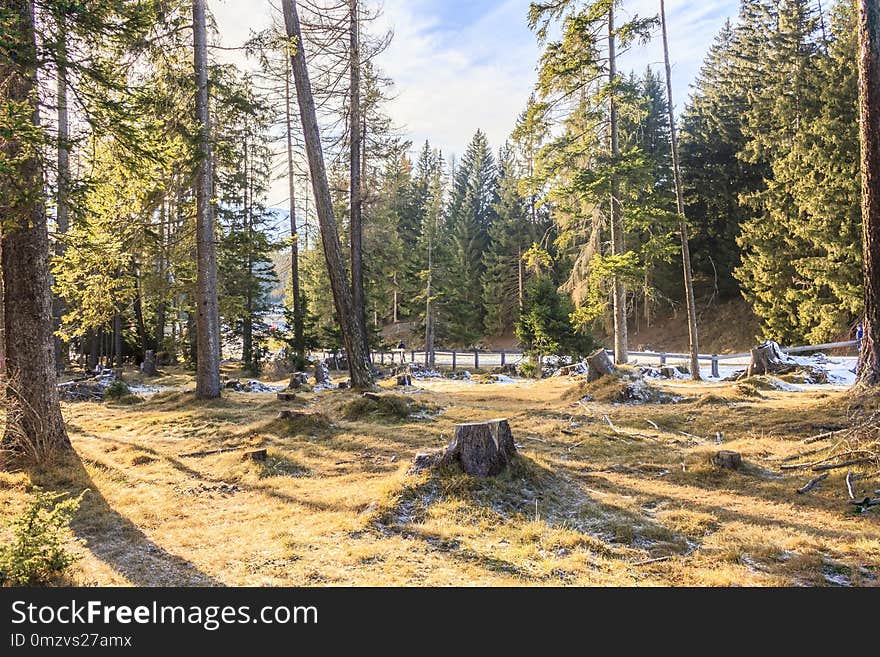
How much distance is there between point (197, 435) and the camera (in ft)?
31.0

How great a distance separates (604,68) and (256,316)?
1829 cm

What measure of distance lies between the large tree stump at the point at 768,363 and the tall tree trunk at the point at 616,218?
3.54 metres

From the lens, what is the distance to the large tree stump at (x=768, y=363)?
45.8ft

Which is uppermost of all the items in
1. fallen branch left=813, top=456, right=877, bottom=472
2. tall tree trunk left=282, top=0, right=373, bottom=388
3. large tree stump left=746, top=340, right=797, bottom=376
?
tall tree trunk left=282, top=0, right=373, bottom=388

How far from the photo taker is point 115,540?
4434 mm

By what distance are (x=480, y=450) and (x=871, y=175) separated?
6.64 m

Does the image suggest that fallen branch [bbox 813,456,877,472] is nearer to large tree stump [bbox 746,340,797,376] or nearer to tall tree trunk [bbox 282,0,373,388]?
large tree stump [bbox 746,340,797,376]

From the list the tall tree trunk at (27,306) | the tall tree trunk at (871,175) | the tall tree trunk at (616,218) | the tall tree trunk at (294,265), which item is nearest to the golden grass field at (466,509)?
the tall tree trunk at (27,306)

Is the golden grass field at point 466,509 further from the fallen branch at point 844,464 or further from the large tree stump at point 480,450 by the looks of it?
the large tree stump at point 480,450

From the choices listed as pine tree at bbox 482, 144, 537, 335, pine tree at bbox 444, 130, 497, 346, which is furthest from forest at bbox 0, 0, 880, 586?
pine tree at bbox 482, 144, 537, 335

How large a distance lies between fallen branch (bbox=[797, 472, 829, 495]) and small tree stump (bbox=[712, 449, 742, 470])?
792mm

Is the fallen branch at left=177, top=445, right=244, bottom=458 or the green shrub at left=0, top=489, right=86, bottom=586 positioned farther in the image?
the fallen branch at left=177, top=445, right=244, bottom=458

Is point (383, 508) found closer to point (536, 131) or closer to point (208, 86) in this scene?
point (208, 86)

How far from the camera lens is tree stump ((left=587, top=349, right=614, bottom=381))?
42.6 feet
